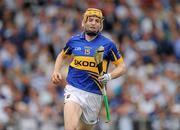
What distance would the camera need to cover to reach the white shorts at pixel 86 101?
12414 mm

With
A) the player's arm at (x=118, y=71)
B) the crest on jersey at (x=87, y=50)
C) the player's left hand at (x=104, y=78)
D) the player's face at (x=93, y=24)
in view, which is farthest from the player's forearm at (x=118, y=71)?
the player's face at (x=93, y=24)

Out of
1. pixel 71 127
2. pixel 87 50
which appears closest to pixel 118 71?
pixel 87 50

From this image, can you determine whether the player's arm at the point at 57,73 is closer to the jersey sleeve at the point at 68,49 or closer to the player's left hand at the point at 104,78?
the jersey sleeve at the point at 68,49

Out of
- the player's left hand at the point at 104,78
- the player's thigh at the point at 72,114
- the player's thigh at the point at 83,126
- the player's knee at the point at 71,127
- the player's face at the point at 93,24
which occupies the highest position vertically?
the player's face at the point at 93,24

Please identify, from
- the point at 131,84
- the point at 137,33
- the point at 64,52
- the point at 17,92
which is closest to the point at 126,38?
the point at 137,33

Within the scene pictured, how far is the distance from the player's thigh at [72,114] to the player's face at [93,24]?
1.07m

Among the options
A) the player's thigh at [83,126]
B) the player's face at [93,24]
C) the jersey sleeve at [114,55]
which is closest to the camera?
the player's face at [93,24]

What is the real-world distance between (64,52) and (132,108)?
5.27 metres

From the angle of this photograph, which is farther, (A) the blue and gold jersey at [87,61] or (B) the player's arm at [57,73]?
(A) the blue and gold jersey at [87,61]

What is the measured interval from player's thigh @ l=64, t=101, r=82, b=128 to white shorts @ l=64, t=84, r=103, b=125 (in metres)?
0.08

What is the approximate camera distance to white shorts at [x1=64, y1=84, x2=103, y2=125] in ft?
40.7

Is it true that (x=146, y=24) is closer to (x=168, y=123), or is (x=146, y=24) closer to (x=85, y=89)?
(x=168, y=123)

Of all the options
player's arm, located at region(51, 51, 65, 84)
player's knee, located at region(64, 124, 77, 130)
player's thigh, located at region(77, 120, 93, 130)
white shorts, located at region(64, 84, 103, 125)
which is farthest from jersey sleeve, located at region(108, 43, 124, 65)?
player's knee, located at region(64, 124, 77, 130)

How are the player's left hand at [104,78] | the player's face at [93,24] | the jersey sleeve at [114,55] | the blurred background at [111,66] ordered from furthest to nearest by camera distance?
the blurred background at [111,66] < the jersey sleeve at [114,55] < the player's face at [93,24] < the player's left hand at [104,78]
